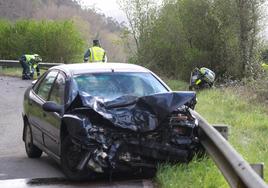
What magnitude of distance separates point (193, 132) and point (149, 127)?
0.58 m

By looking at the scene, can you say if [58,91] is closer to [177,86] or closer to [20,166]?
[20,166]

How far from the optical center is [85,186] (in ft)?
21.8

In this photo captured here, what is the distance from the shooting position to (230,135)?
9.41 meters

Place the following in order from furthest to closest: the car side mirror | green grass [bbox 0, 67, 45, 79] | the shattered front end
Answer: green grass [bbox 0, 67, 45, 79] < the car side mirror < the shattered front end

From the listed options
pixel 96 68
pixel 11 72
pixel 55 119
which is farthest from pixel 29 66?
pixel 55 119

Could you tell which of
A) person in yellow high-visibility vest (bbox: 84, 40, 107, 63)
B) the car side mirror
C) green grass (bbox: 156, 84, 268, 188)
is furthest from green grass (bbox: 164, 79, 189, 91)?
the car side mirror

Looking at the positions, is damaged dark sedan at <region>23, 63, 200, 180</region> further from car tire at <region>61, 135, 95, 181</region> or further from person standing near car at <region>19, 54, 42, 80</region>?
person standing near car at <region>19, 54, 42, 80</region>

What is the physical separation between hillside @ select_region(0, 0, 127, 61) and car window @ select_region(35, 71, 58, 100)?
72593mm

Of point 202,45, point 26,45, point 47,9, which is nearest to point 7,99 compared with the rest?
point 202,45

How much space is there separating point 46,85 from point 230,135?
10.1 feet

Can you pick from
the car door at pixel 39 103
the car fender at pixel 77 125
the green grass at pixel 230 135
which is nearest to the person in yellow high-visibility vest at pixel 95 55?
the green grass at pixel 230 135

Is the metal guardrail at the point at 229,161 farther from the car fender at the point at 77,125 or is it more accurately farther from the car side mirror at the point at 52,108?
the car side mirror at the point at 52,108

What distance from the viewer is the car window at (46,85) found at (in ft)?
27.5

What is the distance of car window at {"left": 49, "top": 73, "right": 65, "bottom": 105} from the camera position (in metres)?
7.66
